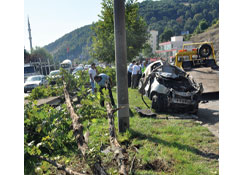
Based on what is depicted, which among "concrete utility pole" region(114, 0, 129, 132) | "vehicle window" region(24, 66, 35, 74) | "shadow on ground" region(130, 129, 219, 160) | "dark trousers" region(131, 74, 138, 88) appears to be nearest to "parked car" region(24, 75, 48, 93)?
"vehicle window" region(24, 66, 35, 74)

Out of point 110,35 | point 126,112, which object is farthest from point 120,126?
point 110,35

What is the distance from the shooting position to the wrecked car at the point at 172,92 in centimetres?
787

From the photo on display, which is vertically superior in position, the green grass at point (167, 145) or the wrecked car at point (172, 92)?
the wrecked car at point (172, 92)

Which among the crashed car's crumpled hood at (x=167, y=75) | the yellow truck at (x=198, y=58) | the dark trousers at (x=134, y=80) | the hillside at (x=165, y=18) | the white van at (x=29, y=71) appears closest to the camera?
the crashed car's crumpled hood at (x=167, y=75)

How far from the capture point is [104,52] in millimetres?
20031

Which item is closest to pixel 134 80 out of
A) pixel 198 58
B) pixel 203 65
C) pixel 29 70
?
pixel 198 58

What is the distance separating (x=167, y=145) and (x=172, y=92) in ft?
11.2

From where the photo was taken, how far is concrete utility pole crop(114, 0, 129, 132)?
5195 mm

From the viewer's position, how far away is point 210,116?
25.2 ft

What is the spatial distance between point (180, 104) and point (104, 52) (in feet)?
43.2

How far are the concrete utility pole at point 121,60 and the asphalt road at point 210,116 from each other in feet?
7.19

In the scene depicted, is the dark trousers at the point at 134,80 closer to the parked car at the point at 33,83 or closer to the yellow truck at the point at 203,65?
the yellow truck at the point at 203,65

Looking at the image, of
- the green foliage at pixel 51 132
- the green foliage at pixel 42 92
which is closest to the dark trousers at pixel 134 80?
the green foliage at pixel 42 92

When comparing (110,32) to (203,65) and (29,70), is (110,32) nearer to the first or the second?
(203,65)
